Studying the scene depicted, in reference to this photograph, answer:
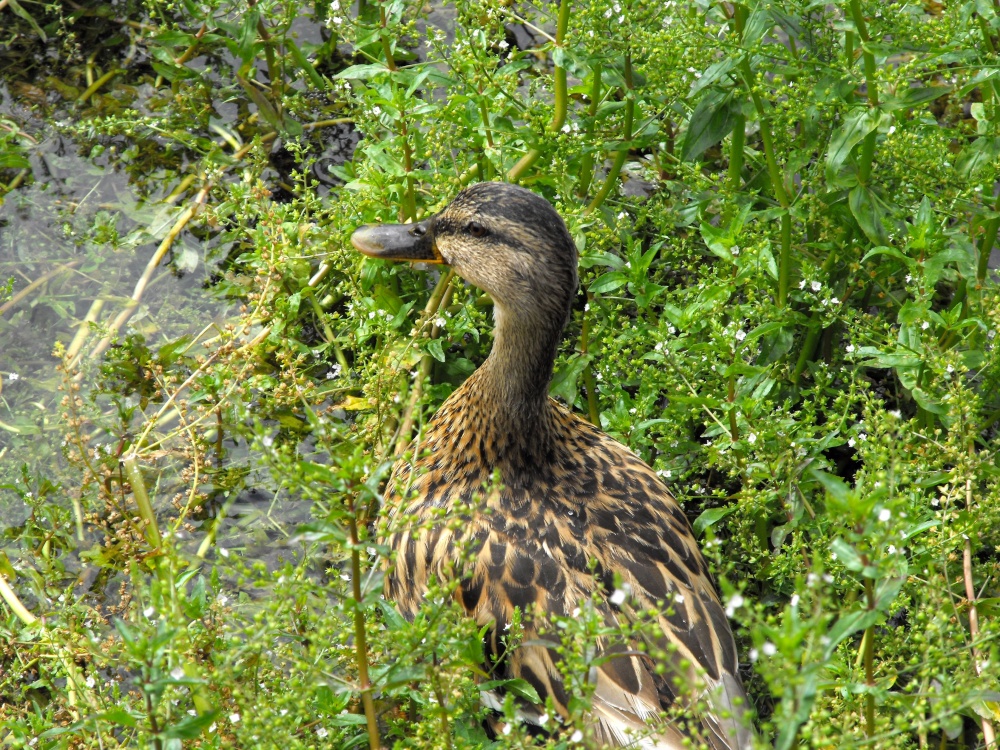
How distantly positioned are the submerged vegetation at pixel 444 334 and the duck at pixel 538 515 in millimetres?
172

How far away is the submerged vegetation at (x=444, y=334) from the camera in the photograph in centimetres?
263

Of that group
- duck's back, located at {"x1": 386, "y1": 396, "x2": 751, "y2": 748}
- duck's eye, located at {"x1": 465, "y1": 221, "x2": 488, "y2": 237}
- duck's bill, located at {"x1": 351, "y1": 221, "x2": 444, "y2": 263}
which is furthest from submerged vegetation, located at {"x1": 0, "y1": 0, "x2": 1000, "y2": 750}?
duck's eye, located at {"x1": 465, "y1": 221, "x2": 488, "y2": 237}

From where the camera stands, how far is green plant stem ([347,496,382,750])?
2.00 m

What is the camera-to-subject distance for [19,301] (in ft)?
14.3

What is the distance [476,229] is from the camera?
321 cm

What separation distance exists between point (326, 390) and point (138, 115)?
5.59ft

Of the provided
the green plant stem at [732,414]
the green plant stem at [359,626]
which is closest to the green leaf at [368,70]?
the green plant stem at [732,414]

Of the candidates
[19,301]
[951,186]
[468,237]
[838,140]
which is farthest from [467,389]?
[19,301]

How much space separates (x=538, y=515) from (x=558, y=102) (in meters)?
1.43

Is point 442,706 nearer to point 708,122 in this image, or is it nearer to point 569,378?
point 569,378

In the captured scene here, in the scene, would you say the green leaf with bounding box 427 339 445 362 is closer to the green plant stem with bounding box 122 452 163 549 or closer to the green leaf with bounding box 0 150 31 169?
the green plant stem with bounding box 122 452 163 549

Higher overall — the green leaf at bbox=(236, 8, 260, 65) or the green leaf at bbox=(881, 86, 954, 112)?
the green leaf at bbox=(881, 86, 954, 112)

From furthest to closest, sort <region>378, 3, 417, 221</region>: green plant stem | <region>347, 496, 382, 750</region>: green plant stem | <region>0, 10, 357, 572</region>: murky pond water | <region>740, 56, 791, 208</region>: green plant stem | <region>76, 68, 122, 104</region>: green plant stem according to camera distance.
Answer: <region>76, 68, 122, 104</region>: green plant stem
<region>0, 10, 357, 572</region>: murky pond water
<region>378, 3, 417, 221</region>: green plant stem
<region>740, 56, 791, 208</region>: green plant stem
<region>347, 496, 382, 750</region>: green plant stem

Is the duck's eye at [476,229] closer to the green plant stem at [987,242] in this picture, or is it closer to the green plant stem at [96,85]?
the green plant stem at [987,242]
